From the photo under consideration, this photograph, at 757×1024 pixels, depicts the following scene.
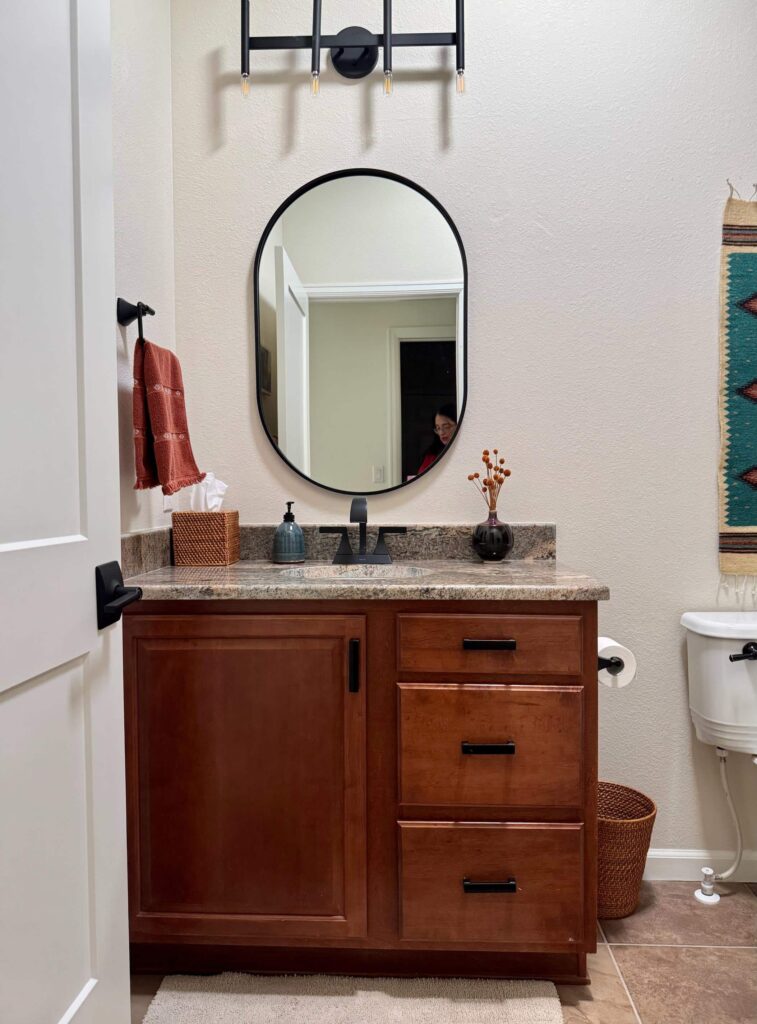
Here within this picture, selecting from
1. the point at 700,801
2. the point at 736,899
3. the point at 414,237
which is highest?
the point at 414,237

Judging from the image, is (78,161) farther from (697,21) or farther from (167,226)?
(697,21)

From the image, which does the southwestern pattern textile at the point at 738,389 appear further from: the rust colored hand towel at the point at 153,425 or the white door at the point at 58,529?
the white door at the point at 58,529

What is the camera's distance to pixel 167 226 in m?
2.11

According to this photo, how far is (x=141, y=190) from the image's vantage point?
1.92m

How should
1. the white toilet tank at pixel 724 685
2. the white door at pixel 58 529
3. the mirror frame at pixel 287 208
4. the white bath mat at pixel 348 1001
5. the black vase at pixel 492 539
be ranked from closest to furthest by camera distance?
the white door at pixel 58 529
the white bath mat at pixel 348 1001
the white toilet tank at pixel 724 685
the black vase at pixel 492 539
the mirror frame at pixel 287 208

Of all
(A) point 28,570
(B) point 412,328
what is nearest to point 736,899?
(B) point 412,328

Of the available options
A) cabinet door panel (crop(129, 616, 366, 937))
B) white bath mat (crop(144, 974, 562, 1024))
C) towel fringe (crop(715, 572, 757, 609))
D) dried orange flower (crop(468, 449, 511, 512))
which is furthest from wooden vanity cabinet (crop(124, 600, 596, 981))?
towel fringe (crop(715, 572, 757, 609))

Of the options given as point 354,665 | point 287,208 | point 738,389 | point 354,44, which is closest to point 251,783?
point 354,665

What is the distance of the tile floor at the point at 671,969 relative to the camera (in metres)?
1.55

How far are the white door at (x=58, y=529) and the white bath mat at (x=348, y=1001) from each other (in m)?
0.46

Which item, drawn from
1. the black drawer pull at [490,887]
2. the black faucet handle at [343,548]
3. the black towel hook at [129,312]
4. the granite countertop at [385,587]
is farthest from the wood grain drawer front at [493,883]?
the black towel hook at [129,312]

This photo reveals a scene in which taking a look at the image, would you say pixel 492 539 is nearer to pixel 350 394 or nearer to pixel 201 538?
pixel 350 394

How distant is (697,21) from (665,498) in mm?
1379

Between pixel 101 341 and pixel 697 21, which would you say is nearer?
pixel 101 341
